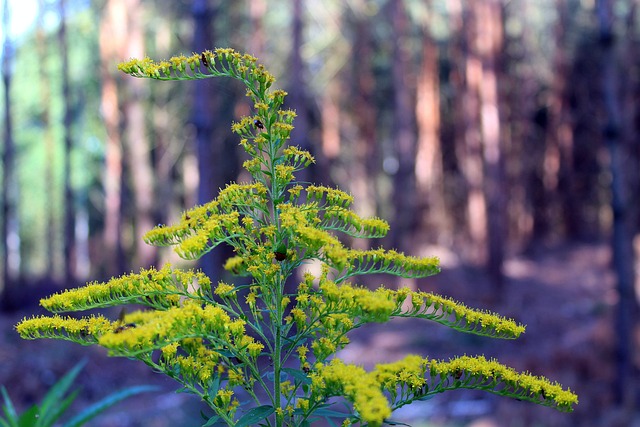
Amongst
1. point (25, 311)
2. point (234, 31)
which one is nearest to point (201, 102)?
point (25, 311)

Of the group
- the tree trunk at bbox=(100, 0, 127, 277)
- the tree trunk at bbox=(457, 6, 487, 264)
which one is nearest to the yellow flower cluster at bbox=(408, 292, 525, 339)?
the tree trunk at bbox=(457, 6, 487, 264)

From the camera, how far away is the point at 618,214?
8.76 metres

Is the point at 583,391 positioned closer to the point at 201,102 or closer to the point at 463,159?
the point at 201,102

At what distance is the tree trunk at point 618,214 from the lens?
28.4ft

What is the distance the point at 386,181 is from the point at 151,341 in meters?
37.5

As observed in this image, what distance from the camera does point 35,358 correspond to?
12.4 m

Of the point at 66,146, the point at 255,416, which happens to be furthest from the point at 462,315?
the point at 66,146

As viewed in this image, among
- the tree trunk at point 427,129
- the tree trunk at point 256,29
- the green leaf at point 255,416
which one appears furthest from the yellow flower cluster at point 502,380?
the tree trunk at point 427,129

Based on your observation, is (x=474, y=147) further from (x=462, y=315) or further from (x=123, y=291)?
(x=123, y=291)

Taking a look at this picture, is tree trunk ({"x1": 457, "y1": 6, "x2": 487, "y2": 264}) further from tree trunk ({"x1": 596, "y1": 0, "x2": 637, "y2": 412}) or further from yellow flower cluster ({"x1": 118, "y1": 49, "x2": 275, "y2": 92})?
yellow flower cluster ({"x1": 118, "y1": 49, "x2": 275, "y2": 92})

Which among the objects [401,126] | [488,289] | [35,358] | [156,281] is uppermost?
[401,126]

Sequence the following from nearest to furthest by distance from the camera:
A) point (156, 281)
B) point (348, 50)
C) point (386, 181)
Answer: point (156, 281) < point (348, 50) < point (386, 181)

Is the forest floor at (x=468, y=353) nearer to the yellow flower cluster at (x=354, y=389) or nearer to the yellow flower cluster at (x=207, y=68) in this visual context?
the yellow flower cluster at (x=354, y=389)

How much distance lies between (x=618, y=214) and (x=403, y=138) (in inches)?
326
